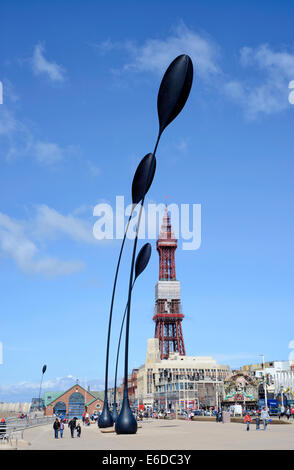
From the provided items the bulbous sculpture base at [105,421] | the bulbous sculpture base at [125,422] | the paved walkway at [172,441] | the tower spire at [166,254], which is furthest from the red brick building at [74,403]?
the bulbous sculpture base at [125,422]

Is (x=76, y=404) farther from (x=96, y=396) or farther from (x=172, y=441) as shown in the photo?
(x=172, y=441)

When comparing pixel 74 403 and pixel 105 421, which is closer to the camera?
pixel 105 421

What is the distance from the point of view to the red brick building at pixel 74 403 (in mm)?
87688

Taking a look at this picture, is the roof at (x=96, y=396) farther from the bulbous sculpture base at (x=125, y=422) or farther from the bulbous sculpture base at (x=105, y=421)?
the bulbous sculpture base at (x=125, y=422)

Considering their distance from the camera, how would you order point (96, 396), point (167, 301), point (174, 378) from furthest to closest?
1. point (167, 301)
2. point (174, 378)
3. point (96, 396)

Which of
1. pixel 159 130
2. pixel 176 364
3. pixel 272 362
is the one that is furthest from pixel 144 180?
pixel 272 362

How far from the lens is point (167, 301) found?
126m

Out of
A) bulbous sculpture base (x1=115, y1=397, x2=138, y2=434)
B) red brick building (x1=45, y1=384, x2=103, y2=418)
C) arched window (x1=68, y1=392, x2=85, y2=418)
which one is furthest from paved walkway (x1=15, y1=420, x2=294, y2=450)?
arched window (x1=68, y1=392, x2=85, y2=418)

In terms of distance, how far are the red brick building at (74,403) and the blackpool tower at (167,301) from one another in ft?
113

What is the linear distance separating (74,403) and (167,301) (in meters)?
44.5

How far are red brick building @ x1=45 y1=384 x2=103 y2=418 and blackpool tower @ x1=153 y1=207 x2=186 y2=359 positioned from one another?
113ft

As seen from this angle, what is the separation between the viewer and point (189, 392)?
94062mm

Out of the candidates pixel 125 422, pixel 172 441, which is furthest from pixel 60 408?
pixel 172 441
